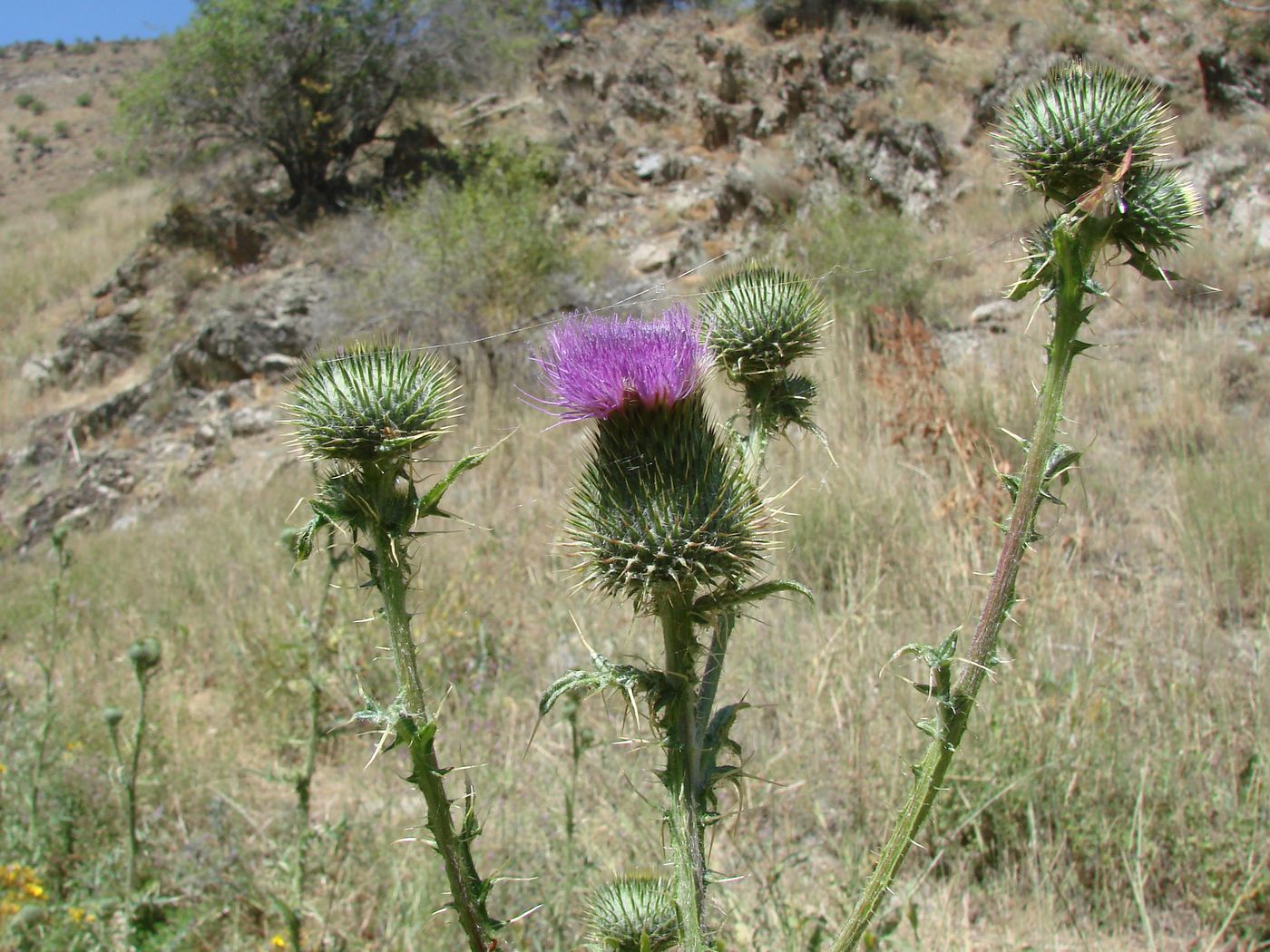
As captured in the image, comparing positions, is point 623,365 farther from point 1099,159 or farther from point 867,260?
point 867,260

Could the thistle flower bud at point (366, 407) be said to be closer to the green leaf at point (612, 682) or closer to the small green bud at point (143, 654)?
the green leaf at point (612, 682)

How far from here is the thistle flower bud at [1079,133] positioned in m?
1.79

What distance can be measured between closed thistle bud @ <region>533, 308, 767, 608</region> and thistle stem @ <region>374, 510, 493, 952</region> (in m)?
0.38

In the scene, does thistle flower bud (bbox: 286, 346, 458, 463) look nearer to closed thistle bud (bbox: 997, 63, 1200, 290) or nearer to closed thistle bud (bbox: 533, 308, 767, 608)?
closed thistle bud (bbox: 533, 308, 767, 608)

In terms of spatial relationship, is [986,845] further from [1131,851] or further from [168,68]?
[168,68]

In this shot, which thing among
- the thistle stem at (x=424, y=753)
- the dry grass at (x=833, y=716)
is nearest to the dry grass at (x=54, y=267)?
the dry grass at (x=833, y=716)

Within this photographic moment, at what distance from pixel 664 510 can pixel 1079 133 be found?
118 centimetres

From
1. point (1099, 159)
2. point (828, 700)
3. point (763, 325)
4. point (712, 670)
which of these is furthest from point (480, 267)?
point (712, 670)

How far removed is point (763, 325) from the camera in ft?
7.05

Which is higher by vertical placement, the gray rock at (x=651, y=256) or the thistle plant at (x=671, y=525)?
the gray rock at (x=651, y=256)

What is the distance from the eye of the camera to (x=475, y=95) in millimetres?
20688

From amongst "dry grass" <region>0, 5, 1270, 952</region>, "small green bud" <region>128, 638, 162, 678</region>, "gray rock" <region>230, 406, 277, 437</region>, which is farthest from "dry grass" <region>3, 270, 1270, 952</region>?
"gray rock" <region>230, 406, 277, 437</region>

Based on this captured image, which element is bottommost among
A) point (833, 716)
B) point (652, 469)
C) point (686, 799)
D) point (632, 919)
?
point (632, 919)

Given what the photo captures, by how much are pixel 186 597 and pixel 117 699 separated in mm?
1457
